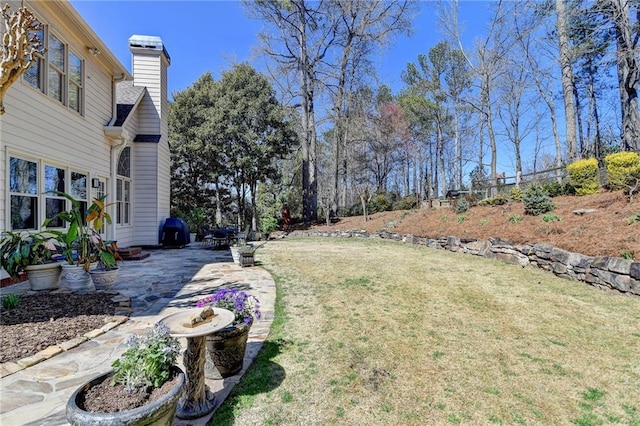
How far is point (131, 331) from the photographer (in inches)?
135

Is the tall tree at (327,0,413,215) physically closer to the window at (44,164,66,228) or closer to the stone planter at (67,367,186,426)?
the window at (44,164,66,228)

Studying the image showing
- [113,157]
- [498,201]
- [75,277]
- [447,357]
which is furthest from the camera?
[498,201]

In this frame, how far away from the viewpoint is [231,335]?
263 centimetres

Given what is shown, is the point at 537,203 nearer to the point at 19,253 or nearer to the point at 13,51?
the point at 13,51

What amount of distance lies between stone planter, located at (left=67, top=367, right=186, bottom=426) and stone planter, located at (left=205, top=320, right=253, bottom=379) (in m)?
0.89

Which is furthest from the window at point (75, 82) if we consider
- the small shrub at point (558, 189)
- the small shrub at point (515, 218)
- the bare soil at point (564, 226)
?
the small shrub at point (558, 189)

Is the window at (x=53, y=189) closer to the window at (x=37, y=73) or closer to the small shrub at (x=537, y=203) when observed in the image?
the window at (x=37, y=73)

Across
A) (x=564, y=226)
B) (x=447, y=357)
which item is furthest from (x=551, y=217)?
(x=447, y=357)

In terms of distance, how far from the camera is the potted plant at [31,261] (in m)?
4.46

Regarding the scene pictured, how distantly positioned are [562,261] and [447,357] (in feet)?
13.3

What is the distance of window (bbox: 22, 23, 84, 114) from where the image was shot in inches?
227

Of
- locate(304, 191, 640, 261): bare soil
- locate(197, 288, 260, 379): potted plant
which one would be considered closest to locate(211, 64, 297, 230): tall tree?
locate(304, 191, 640, 261): bare soil

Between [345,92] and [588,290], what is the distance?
17.3 meters

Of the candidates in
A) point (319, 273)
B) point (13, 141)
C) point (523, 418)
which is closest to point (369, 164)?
point (319, 273)
